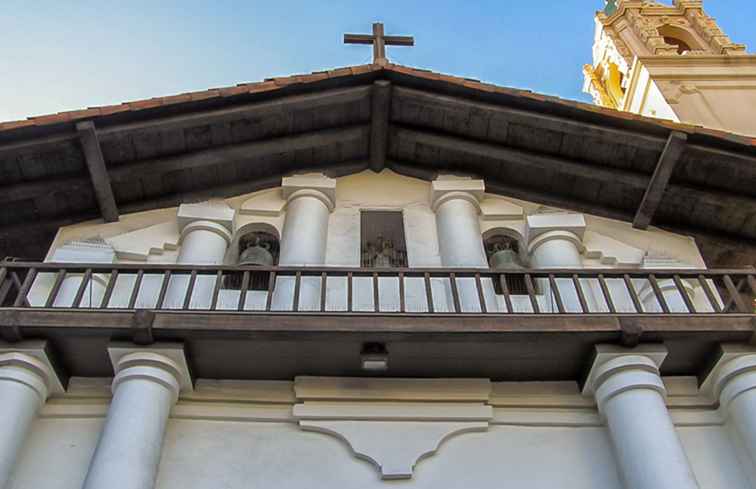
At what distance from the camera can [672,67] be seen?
22859 millimetres

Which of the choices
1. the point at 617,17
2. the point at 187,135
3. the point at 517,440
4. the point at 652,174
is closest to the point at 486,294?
the point at 517,440

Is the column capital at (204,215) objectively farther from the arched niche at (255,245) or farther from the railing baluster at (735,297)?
the railing baluster at (735,297)

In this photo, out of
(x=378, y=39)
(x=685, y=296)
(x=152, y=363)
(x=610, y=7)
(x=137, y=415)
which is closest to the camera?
(x=137, y=415)

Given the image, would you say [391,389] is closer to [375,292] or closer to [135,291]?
[375,292]

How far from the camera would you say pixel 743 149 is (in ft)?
38.8

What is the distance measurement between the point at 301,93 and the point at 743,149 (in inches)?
229

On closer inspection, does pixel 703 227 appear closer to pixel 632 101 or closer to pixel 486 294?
pixel 486 294

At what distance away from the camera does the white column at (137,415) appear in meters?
8.04

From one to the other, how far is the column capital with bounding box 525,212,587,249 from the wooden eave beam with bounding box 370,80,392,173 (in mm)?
2445

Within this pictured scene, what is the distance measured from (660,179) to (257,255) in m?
5.45

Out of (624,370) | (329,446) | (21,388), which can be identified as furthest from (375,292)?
(21,388)

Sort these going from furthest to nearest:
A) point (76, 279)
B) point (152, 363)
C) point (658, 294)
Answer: point (76, 279), point (658, 294), point (152, 363)

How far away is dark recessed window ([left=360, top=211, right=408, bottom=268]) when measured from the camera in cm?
1259

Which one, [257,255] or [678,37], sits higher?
[678,37]
